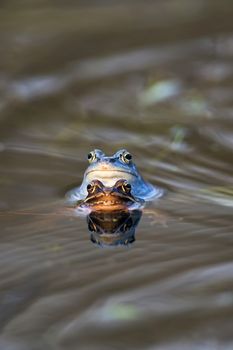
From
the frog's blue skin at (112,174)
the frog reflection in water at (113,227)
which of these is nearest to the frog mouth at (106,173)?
the frog's blue skin at (112,174)

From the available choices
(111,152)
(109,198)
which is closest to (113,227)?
(109,198)

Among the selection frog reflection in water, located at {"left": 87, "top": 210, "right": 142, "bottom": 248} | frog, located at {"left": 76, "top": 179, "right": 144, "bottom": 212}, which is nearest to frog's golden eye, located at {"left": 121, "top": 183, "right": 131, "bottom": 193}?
frog, located at {"left": 76, "top": 179, "right": 144, "bottom": 212}

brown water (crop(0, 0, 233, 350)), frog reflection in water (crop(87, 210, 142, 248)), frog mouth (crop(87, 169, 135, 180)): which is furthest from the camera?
frog mouth (crop(87, 169, 135, 180))

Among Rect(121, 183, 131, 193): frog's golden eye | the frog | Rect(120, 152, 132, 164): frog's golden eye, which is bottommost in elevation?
the frog

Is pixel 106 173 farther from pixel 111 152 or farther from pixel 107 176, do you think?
pixel 111 152

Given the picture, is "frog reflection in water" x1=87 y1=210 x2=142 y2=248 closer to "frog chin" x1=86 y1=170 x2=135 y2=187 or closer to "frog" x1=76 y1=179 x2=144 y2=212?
"frog" x1=76 y1=179 x2=144 y2=212

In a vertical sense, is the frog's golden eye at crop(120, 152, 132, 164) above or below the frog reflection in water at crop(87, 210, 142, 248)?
above

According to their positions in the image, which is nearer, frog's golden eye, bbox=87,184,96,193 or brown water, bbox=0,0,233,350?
brown water, bbox=0,0,233,350
